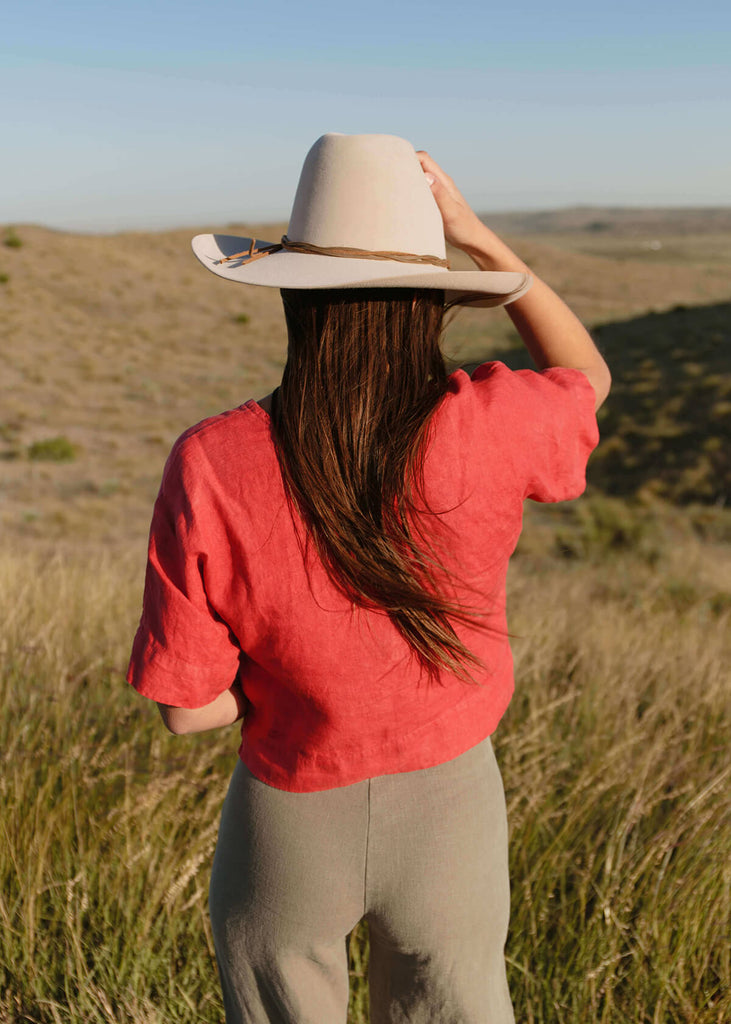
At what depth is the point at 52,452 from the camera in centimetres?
1575

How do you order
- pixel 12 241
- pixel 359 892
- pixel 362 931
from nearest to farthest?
pixel 359 892 < pixel 362 931 < pixel 12 241

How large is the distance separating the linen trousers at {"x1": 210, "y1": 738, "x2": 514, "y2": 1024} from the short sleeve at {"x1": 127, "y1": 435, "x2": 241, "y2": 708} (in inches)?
9.0

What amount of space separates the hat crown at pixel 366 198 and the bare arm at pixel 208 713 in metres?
0.78

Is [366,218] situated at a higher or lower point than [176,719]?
higher

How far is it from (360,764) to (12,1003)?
51.0 inches

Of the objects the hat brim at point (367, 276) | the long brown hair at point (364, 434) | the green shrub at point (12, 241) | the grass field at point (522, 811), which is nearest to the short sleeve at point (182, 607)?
the long brown hair at point (364, 434)

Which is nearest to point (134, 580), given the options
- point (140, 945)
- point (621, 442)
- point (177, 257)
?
Result: point (140, 945)

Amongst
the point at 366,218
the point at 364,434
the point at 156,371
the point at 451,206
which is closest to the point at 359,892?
the point at 364,434

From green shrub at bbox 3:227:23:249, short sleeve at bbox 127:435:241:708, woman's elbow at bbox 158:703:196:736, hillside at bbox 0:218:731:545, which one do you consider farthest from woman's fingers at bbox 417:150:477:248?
green shrub at bbox 3:227:23:249

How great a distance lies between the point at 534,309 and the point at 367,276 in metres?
0.43

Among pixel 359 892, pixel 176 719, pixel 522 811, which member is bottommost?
pixel 522 811

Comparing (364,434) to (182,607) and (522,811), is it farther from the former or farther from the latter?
(522,811)

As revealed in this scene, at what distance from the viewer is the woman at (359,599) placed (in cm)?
113

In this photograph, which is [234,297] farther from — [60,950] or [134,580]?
[60,950]
